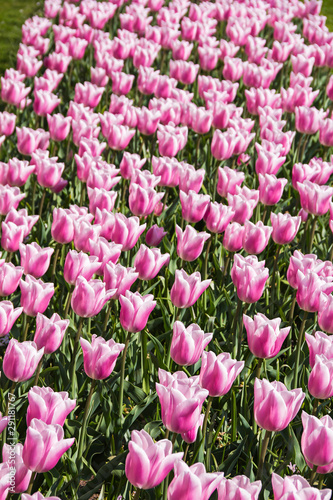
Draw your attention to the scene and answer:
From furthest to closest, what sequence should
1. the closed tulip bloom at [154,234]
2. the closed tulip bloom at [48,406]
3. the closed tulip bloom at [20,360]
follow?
the closed tulip bloom at [154,234] < the closed tulip bloom at [20,360] < the closed tulip bloom at [48,406]

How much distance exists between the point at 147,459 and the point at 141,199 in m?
1.73

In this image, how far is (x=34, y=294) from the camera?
7.80 feet

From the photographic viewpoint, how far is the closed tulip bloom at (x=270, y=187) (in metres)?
3.34

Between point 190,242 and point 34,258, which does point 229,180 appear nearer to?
point 190,242

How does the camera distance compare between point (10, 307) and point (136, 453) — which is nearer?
point (136, 453)

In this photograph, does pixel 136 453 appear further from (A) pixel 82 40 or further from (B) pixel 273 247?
(A) pixel 82 40

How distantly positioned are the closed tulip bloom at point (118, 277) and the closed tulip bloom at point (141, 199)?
2.28ft

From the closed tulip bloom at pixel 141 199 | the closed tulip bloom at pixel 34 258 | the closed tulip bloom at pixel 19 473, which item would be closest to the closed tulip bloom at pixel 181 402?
the closed tulip bloom at pixel 19 473

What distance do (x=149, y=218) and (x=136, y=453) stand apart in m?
2.39

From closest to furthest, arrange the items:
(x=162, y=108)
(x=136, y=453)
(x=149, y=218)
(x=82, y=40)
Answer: (x=136, y=453)
(x=149, y=218)
(x=162, y=108)
(x=82, y=40)

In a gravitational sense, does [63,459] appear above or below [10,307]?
below

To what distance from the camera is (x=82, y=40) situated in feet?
19.3

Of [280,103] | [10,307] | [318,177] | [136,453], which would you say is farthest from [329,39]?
[136,453]

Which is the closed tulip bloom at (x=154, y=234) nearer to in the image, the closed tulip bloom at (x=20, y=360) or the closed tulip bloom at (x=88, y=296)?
the closed tulip bloom at (x=88, y=296)
